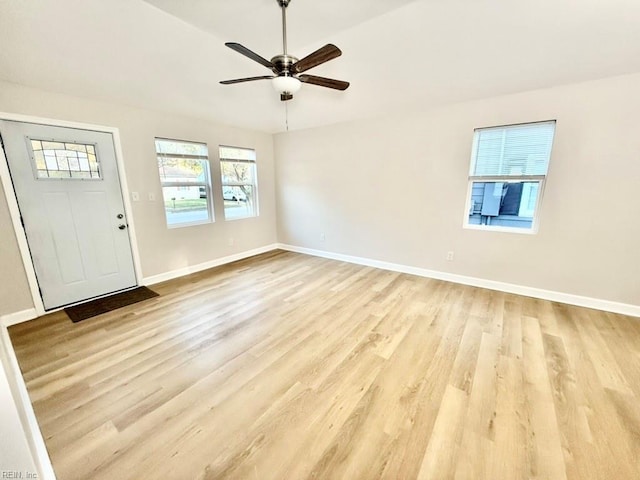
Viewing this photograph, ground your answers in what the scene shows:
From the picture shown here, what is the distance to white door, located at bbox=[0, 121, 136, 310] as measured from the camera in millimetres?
2633

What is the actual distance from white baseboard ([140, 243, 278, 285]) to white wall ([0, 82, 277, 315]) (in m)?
0.05

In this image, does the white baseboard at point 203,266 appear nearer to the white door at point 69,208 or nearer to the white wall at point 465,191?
the white door at point 69,208

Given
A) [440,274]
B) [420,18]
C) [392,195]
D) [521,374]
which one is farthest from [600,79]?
[521,374]

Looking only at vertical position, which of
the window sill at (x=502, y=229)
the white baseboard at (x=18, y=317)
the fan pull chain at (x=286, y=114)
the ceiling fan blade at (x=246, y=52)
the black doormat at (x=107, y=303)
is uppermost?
the fan pull chain at (x=286, y=114)

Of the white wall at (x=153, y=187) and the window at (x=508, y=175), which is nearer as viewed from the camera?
the white wall at (x=153, y=187)

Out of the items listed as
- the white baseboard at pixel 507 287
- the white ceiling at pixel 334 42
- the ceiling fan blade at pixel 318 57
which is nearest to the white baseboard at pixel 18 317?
the white ceiling at pixel 334 42

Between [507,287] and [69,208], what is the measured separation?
547 cm

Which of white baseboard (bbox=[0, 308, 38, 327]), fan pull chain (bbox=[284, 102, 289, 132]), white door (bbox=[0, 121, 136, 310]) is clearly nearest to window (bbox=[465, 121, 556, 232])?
fan pull chain (bbox=[284, 102, 289, 132])

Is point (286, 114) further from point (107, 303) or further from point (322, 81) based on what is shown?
point (107, 303)

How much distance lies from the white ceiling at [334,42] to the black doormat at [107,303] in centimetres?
239

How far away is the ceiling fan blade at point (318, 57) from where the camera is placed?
5.88 feet

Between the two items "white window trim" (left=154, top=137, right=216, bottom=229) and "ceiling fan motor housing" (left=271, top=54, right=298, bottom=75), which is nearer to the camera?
"ceiling fan motor housing" (left=271, top=54, right=298, bottom=75)

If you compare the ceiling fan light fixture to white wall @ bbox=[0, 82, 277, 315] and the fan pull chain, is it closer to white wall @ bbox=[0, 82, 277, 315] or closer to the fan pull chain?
the fan pull chain

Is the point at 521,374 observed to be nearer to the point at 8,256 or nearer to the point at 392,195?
the point at 392,195
